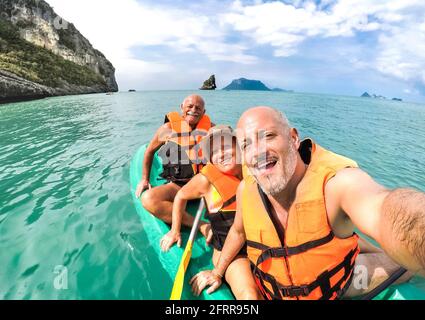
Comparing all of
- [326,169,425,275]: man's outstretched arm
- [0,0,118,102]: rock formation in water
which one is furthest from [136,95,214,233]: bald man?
[0,0,118,102]: rock formation in water

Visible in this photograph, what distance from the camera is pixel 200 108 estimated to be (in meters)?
4.82

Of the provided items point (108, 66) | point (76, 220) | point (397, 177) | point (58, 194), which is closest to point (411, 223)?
point (76, 220)

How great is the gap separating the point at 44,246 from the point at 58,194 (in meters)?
1.89

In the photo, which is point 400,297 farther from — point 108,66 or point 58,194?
point 108,66

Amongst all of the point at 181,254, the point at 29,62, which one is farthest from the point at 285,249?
the point at 29,62

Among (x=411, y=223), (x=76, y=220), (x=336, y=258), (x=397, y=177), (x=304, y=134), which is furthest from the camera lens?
(x=304, y=134)

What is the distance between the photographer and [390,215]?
1.12m

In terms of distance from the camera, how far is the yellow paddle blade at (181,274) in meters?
2.61

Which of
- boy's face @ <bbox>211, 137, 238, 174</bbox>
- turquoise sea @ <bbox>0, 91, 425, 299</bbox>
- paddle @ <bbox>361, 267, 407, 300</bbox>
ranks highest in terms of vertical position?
boy's face @ <bbox>211, 137, 238, 174</bbox>

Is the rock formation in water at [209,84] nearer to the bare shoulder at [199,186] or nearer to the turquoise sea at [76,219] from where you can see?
the turquoise sea at [76,219]

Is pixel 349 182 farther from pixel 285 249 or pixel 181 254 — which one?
pixel 181 254

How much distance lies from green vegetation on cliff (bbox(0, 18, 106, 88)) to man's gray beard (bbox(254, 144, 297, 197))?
38.9m

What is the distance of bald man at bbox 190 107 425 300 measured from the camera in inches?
66.5

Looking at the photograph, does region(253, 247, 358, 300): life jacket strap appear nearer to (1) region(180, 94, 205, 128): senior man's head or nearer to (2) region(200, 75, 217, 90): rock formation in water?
(1) region(180, 94, 205, 128): senior man's head
